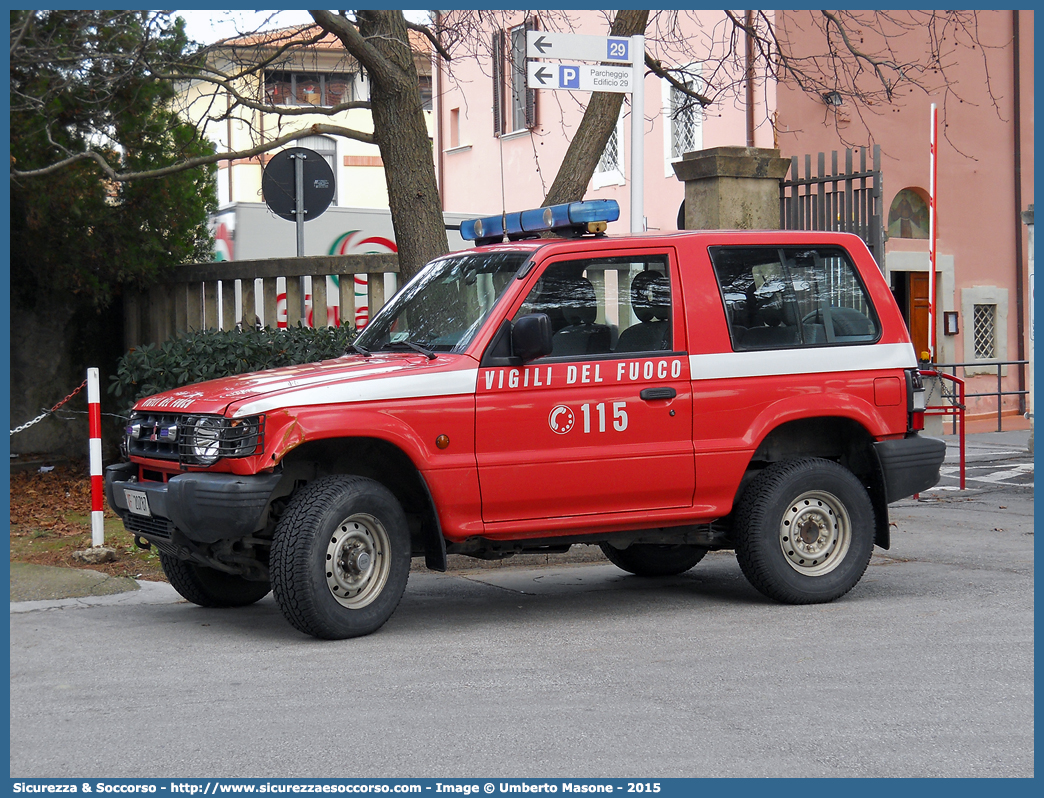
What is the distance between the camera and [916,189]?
2077 cm

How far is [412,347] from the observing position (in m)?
7.12

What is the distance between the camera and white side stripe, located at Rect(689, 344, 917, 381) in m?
7.19

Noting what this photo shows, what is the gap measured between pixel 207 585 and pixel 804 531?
3356 mm

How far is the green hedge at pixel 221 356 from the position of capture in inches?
419

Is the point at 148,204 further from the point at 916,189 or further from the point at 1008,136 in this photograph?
the point at 1008,136

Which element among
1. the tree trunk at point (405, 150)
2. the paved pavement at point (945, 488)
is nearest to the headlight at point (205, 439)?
the paved pavement at point (945, 488)

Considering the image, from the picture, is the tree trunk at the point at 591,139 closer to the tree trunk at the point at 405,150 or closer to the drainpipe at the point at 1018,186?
the tree trunk at the point at 405,150

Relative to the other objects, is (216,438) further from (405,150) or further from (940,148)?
(940,148)

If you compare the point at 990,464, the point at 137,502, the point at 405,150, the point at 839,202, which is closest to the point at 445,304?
the point at 137,502

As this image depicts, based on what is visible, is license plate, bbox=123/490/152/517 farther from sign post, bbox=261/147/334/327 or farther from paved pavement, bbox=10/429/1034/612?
sign post, bbox=261/147/334/327

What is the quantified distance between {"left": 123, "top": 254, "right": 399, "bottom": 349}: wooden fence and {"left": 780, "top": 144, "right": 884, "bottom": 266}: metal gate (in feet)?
12.1

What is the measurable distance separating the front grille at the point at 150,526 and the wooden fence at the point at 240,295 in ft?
15.5

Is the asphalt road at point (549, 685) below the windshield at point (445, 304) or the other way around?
below

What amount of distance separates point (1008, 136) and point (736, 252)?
1633 cm
